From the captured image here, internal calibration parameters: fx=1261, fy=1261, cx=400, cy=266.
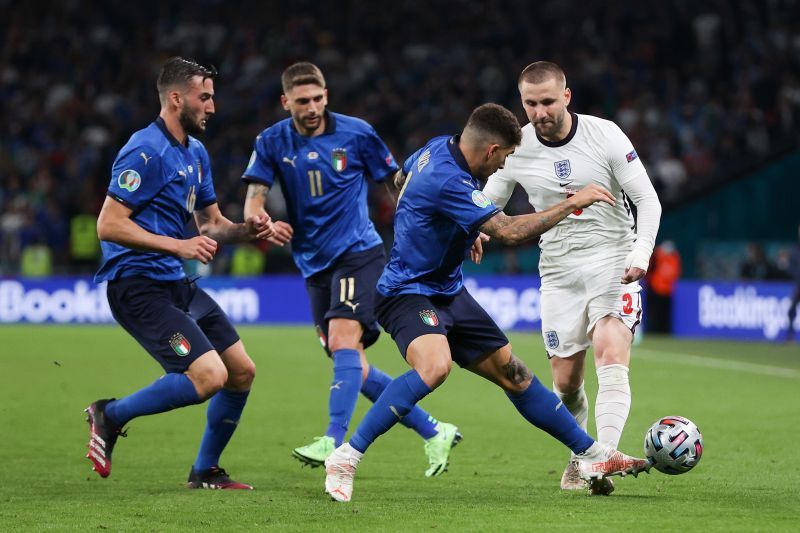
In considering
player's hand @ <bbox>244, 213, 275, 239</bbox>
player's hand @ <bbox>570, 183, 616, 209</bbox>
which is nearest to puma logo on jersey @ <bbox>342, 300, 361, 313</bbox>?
player's hand @ <bbox>244, 213, 275, 239</bbox>

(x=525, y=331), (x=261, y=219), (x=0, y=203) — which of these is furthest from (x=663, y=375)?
(x=0, y=203)

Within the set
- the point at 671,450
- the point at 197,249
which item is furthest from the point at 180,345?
the point at 671,450

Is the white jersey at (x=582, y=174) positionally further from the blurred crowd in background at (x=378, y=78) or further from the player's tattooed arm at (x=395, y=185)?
the blurred crowd in background at (x=378, y=78)

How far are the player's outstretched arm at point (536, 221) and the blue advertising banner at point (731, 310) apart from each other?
49.9 ft

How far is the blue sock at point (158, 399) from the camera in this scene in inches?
268

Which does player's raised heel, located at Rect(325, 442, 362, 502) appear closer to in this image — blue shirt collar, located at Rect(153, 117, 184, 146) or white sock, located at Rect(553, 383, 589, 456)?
white sock, located at Rect(553, 383, 589, 456)

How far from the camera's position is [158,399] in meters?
6.88

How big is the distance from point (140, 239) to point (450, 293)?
1671 millimetres

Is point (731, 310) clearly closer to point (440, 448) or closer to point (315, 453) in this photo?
point (440, 448)

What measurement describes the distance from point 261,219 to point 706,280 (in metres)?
15.9

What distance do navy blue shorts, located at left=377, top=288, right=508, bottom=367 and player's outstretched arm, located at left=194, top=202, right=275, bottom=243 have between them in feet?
2.88

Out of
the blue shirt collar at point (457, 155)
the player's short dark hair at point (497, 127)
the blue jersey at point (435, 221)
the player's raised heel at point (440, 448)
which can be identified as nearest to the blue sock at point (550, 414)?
the blue jersey at point (435, 221)

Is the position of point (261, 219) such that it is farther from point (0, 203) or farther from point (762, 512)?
point (0, 203)

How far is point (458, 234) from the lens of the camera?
21.6ft
